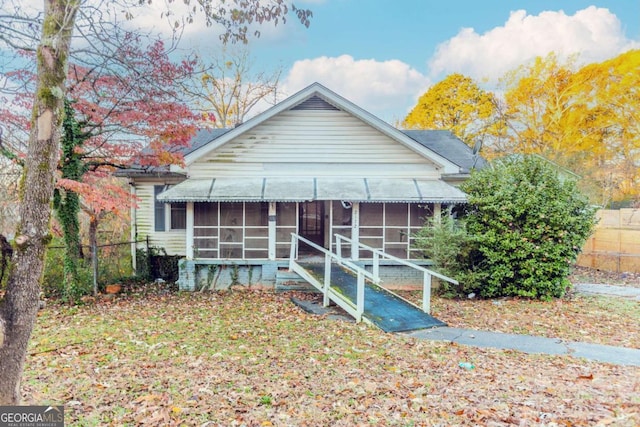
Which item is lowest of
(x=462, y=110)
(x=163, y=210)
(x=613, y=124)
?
(x=163, y=210)

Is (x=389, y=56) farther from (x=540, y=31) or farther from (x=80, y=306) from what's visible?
(x=80, y=306)

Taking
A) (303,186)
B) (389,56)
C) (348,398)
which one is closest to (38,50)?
(348,398)

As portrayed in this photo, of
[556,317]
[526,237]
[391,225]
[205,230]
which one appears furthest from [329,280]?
[526,237]

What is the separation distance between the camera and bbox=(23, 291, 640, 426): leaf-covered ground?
3.86 metres

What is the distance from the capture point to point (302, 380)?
15.8ft

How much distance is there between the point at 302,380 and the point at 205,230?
7.84m

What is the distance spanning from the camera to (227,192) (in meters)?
11.2

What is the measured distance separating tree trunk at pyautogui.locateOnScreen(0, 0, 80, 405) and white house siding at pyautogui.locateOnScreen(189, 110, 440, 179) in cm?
835

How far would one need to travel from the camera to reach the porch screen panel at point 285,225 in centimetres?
1205

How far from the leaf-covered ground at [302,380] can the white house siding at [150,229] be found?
522cm

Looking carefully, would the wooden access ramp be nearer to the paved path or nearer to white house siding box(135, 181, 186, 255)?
white house siding box(135, 181, 186, 255)

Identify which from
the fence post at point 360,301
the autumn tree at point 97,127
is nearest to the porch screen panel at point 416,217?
the fence post at point 360,301

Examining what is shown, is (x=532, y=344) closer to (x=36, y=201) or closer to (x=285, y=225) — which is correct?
(x=36, y=201)

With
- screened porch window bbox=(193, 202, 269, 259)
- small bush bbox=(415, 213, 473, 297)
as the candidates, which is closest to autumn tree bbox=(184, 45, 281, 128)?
screened porch window bbox=(193, 202, 269, 259)
